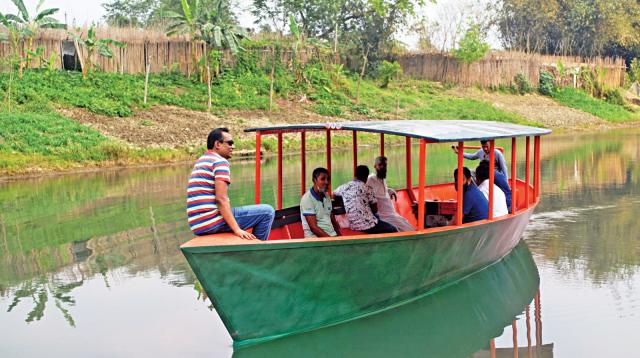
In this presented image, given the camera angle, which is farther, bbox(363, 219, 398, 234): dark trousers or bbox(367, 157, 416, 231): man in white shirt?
bbox(367, 157, 416, 231): man in white shirt

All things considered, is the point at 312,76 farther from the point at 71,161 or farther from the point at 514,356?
the point at 514,356

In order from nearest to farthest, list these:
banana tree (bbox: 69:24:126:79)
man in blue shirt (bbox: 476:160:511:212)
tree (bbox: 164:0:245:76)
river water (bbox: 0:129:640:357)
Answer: river water (bbox: 0:129:640:357) < man in blue shirt (bbox: 476:160:511:212) < banana tree (bbox: 69:24:126:79) < tree (bbox: 164:0:245:76)

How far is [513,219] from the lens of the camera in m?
10.0

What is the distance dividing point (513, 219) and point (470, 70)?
1181 inches

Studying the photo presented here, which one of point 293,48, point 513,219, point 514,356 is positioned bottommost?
point 514,356

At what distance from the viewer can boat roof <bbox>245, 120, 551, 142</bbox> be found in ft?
26.6

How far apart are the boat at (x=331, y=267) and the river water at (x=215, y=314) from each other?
0.58 ft

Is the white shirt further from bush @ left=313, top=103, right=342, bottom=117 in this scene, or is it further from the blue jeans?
bush @ left=313, top=103, right=342, bottom=117

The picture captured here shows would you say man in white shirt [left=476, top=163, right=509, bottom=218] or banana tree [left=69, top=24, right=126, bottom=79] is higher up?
banana tree [left=69, top=24, right=126, bottom=79]

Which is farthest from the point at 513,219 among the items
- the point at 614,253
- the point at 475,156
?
the point at 475,156

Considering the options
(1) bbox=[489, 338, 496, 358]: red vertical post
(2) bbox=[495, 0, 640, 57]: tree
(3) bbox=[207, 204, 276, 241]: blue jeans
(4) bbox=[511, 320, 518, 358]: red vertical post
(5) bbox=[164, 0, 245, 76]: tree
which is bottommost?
(1) bbox=[489, 338, 496, 358]: red vertical post

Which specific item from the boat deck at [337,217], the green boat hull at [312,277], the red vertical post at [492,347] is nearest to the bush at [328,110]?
the boat deck at [337,217]

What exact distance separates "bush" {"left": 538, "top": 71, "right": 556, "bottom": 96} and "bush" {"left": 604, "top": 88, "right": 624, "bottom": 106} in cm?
353

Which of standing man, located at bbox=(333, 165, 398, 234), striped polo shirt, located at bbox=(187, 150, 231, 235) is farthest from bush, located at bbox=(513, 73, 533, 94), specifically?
striped polo shirt, located at bbox=(187, 150, 231, 235)
